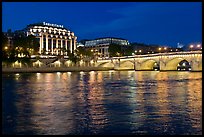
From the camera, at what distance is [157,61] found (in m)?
92.2

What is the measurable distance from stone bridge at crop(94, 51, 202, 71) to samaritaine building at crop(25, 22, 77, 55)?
2995cm

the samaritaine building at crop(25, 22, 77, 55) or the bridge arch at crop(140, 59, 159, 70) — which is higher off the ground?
the samaritaine building at crop(25, 22, 77, 55)

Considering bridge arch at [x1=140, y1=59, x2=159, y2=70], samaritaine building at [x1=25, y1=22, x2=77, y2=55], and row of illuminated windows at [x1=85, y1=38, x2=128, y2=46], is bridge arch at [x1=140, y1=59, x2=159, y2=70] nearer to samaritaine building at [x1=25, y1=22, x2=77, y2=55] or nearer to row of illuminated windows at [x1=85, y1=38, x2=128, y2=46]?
samaritaine building at [x1=25, y1=22, x2=77, y2=55]

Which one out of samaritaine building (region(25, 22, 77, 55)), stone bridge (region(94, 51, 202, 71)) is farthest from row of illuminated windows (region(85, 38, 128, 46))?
stone bridge (region(94, 51, 202, 71))

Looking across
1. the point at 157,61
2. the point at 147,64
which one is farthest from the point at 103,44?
the point at 157,61

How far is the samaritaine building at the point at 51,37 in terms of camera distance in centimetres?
13688

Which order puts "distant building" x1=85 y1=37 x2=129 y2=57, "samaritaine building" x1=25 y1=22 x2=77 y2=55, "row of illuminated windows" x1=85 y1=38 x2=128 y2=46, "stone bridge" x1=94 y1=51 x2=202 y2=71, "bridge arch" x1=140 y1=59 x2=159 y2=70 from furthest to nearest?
1. "row of illuminated windows" x1=85 y1=38 x2=128 y2=46
2. "distant building" x1=85 y1=37 x2=129 y2=57
3. "samaritaine building" x1=25 y1=22 x2=77 y2=55
4. "bridge arch" x1=140 y1=59 x2=159 y2=70
5. "stone bridge" x1=94 y1=51 x2=202 y2=71

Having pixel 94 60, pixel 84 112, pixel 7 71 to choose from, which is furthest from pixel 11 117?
pixel 94 60

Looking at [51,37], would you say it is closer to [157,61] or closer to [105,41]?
[105,41]

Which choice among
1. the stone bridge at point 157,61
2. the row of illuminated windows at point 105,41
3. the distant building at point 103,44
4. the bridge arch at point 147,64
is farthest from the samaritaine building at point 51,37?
the bridge arch at point 147,64

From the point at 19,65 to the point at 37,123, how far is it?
235 ft

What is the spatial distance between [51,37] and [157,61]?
59907 mm

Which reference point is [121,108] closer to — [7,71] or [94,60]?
[7,71]

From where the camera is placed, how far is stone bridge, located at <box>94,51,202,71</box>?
80312 mm
